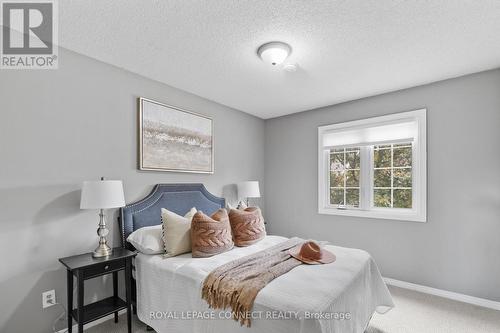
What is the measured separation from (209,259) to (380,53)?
2463 millimetres

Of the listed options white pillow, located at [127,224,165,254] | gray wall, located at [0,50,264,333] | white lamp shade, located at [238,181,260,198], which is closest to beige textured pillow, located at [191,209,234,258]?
white pillow, located at [127,224,165,254]

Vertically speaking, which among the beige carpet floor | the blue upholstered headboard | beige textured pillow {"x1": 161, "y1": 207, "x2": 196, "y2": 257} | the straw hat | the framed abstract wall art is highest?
the framed abstract wall art

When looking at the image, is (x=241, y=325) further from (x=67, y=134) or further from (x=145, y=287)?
(x=67, y=134)

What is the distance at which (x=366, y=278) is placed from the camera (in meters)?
2.23

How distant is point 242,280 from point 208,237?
2.27 feet

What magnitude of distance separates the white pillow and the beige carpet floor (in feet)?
2.35

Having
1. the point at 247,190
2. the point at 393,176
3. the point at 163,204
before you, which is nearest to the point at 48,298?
the point at 163,204

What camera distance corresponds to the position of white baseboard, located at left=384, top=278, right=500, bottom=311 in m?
2.78

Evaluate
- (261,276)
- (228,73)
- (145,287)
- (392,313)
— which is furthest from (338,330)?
(228,73)

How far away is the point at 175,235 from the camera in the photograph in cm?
250

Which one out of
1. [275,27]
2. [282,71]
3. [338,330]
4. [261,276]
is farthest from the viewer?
[282,71]

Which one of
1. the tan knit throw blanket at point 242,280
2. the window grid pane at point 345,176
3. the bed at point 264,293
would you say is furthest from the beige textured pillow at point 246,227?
the window grid pane at point 345,176

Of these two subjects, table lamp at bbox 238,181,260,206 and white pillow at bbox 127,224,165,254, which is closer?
white pillow at bbox 127,224,165,254

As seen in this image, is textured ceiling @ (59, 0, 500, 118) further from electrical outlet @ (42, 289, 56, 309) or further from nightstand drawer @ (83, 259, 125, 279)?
electrical outlet @ (42, 289, 56, 309)
